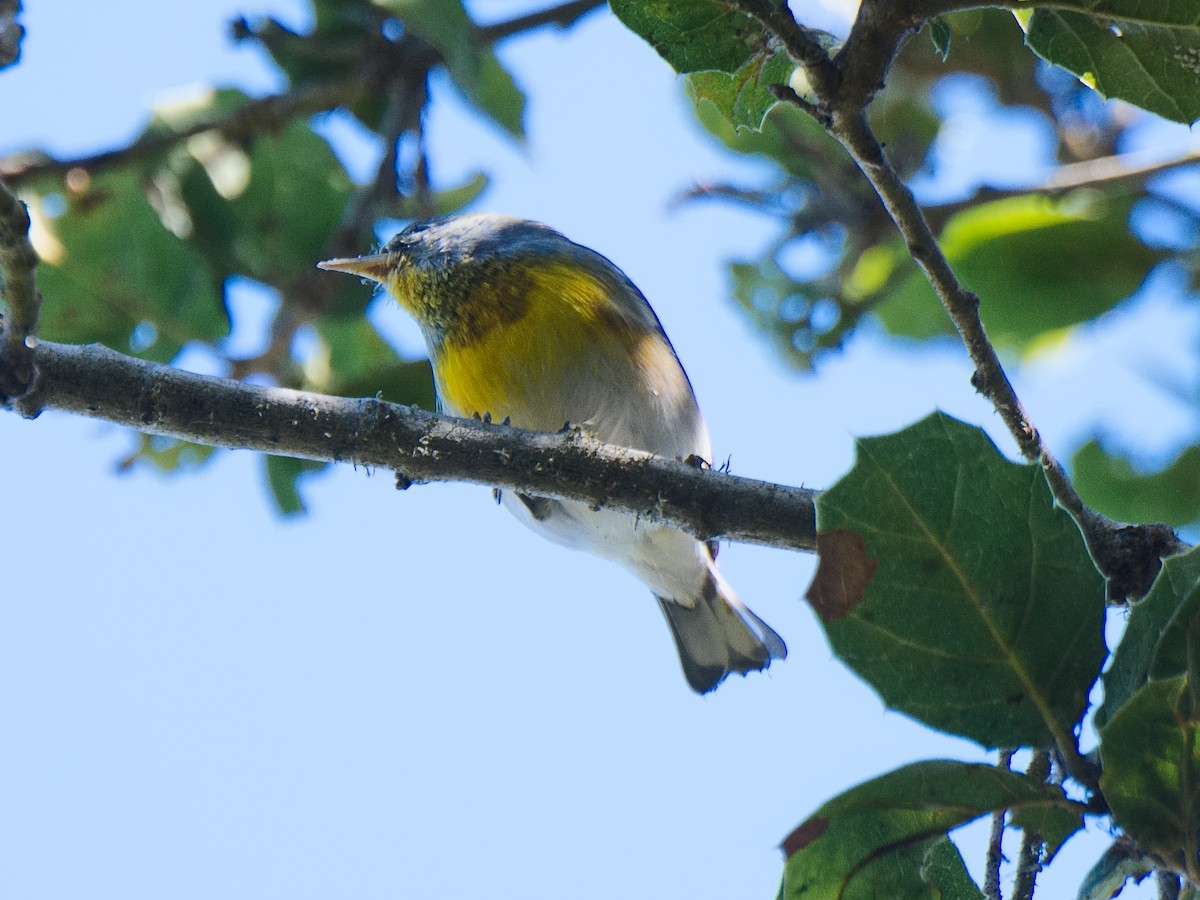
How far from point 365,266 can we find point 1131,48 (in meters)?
2.78

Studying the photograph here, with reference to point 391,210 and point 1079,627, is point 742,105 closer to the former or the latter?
point 1079,627

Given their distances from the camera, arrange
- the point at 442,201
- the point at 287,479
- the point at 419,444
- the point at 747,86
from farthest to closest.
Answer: the point at 442,201 < the point at 287,479 < the point at 419,444 < the point at 747,86

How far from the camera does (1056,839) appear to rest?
1.42 m

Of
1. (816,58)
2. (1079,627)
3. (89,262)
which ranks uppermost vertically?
(89,262)

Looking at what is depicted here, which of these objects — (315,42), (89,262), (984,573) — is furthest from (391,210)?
(984,573)

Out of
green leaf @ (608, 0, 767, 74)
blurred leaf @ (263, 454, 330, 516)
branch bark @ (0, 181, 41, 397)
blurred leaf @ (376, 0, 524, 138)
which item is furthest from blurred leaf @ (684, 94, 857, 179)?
branch bark @ (0, 181, 41, 397)

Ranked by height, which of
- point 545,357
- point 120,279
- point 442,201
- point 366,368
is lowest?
point 545,357

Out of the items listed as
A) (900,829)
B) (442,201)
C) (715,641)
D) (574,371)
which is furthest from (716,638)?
(900,829)

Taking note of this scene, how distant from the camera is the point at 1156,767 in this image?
4.26ft

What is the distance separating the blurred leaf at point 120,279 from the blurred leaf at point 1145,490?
2.75 meters

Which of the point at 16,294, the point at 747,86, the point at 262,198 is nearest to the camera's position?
the point at 16,294

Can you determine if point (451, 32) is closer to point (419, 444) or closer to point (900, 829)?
point (419, 444)

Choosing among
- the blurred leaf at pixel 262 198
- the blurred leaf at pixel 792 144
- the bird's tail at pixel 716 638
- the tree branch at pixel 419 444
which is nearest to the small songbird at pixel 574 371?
the bird's tail at pixel 716 638

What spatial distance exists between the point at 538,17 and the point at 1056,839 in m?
3.10
